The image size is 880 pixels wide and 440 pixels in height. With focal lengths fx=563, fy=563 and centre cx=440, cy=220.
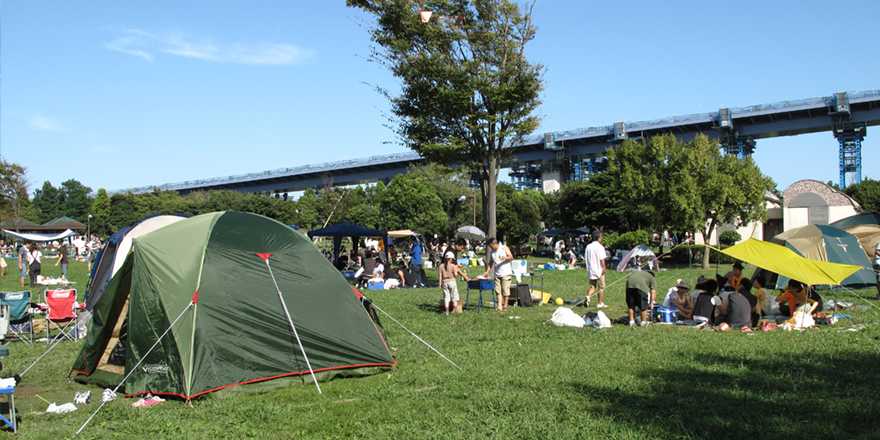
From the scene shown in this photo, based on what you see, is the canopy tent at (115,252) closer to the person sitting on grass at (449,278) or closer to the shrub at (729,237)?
the person sitting on grass at (449,278)

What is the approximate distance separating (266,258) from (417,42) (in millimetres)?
11999

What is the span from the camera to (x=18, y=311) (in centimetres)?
929

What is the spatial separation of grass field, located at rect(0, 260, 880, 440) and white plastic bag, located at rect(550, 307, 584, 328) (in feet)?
3.76

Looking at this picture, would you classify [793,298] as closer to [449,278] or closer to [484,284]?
[484,284]

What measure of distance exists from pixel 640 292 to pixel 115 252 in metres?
11.2

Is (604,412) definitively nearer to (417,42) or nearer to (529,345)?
(529,345)

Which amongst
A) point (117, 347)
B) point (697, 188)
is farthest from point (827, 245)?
point (117, 347)

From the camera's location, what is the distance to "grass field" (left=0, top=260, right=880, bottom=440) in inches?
189

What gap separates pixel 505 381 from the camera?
6.20 meters

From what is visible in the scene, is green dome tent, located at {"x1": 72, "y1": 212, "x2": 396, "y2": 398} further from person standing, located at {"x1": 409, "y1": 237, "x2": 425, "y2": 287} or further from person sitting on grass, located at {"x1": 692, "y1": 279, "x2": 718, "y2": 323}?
person standing, located at {"x1": 409, "y1": 237, "x2": 425, "y2": 287}

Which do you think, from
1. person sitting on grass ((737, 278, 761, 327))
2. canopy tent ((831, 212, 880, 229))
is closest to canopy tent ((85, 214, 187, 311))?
person sitting on grass ((737, 278, 761, 327))

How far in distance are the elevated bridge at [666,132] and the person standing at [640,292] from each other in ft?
76.6

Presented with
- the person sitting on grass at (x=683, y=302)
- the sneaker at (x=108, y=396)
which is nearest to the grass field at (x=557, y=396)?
the sneaker at (x=108, y=396)

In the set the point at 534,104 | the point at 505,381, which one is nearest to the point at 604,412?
the point at 505,381
